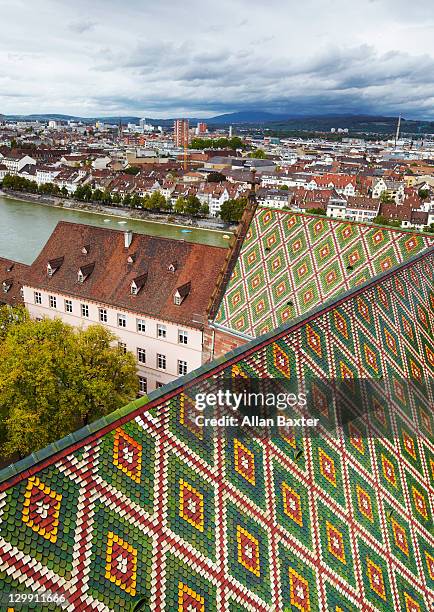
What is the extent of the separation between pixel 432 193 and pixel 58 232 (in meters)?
80.5

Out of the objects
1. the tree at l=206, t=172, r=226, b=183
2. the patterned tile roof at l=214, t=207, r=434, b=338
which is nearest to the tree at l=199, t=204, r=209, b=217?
the tree at l=206, t=172, r=226, b=183

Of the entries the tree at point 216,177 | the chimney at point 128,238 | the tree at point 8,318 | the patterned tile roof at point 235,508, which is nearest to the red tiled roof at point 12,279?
Answer: the tree at point 8,318

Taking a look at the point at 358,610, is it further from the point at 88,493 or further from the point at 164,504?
the point at 88,493

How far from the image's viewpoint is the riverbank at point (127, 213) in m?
69.4

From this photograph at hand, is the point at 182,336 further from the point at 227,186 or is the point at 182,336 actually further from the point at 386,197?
the point at 386,197

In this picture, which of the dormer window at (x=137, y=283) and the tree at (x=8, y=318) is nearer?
the tree at (x=8, y=318)

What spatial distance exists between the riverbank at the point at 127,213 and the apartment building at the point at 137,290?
43.1 meters

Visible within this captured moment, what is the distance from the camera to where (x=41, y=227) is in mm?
60031

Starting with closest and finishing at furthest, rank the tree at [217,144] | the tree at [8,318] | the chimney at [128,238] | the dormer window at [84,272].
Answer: the tree at [8,318] → the chimney at [128,238] → the dormer window at [84,272] → the tree at [217,144]

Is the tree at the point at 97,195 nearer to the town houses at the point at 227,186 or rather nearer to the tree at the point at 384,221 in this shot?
the town houses at the point at 227,186

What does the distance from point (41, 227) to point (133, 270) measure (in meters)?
42.2

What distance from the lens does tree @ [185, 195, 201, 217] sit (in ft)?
240

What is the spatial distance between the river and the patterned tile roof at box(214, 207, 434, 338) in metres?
31.5

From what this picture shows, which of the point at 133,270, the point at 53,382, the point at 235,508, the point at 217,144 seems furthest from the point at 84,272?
the point at 217,144
